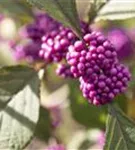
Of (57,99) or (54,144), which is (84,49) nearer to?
(54,144)

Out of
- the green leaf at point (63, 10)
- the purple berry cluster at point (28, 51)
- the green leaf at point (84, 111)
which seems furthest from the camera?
the green leaf at point (84, 111)

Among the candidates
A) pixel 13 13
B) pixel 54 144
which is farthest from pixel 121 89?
pixel 54 144

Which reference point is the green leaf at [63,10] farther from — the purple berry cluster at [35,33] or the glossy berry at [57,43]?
the purple berry cluster at [35,33]

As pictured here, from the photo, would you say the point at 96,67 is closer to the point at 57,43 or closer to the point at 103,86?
the point at 103,86

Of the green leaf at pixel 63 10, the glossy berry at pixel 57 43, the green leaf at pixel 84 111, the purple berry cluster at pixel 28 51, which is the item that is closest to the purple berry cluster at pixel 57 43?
the glossy berry at pixel 57 43

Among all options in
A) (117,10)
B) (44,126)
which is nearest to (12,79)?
(117,10)

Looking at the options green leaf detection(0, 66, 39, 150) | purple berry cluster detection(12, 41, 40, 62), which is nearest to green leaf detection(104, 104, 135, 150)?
green leaf detection(0, 66, 39, 150)
